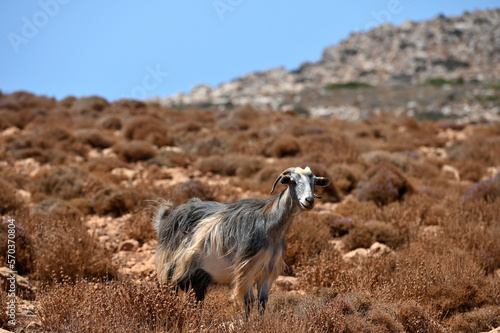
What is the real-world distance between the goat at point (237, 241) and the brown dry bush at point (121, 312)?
0.32 metres

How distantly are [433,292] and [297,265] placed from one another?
1.80 metres

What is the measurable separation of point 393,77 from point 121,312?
48722 millimetres

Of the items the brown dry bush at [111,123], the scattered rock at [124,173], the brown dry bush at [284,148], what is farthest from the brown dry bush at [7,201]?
the brown dry bush at [111,123]

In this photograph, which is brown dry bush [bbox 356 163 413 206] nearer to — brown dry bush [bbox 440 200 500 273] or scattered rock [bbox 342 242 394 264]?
brown dry bush [bbox 440 200 500 273]

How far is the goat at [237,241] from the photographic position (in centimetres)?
374

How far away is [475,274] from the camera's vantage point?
5.09 m

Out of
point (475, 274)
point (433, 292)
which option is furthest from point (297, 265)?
point (475, 274)

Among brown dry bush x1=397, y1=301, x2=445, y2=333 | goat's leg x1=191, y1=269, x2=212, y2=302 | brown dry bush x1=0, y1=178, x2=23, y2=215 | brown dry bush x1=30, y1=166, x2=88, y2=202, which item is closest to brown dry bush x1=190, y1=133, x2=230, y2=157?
brown dry bush x1=30, y1=166, x2=88, y2=202

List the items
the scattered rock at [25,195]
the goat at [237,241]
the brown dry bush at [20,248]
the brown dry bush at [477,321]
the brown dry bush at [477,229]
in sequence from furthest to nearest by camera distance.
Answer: the scattered rock at [25,195] → the brown dry bush at [477,229] → the brown dry bush at [20,248] → the brown dry bush at [477,321] → the goat at [237,241]

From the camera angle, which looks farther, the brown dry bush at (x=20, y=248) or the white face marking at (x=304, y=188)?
the brown dry bush at (x=20, y=248)

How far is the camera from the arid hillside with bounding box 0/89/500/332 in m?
3.74

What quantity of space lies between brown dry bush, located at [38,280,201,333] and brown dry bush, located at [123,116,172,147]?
9685mm

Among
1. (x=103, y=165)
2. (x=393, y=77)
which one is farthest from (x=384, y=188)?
(x=393, y=77)

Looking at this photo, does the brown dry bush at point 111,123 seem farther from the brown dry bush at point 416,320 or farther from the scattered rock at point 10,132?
the brown dry bush at point 416,320
